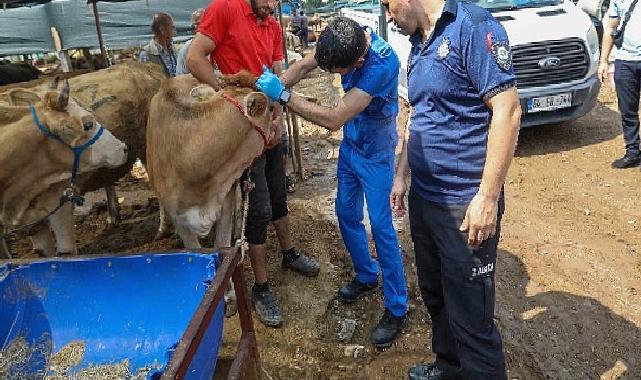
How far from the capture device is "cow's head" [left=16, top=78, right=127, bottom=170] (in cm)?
351

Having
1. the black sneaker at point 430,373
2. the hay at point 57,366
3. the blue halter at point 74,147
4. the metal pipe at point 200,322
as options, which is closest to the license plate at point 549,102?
the black sneaker at point 430,373

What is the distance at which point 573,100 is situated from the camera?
22.6 feet

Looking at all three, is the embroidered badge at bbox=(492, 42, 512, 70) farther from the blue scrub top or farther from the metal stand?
the metal stand

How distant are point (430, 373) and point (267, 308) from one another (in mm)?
1231

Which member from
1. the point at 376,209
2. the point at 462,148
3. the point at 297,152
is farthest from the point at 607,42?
the point at 462,148

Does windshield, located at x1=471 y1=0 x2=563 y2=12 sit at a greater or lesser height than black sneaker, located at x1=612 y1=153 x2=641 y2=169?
greater

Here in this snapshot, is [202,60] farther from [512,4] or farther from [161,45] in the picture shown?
[512,4]

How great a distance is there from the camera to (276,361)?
138 inches

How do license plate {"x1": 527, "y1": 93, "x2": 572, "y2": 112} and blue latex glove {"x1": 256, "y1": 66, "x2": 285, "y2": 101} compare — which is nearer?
blue latex glove {"x1": 256, "y1": 66, "x2": 285, "y2": 101}

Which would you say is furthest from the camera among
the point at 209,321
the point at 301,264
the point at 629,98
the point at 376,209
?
the point at 629,98

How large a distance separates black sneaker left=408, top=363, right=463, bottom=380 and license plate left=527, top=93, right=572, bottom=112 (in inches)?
176

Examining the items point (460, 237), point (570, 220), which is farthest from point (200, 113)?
point (570, 220)

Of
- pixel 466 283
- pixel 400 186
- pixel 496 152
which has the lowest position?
pixel 466 283

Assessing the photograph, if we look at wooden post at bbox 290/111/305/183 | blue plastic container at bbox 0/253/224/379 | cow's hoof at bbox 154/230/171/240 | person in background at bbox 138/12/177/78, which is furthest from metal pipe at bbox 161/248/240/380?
person in background at bbox 138/12/177/78
